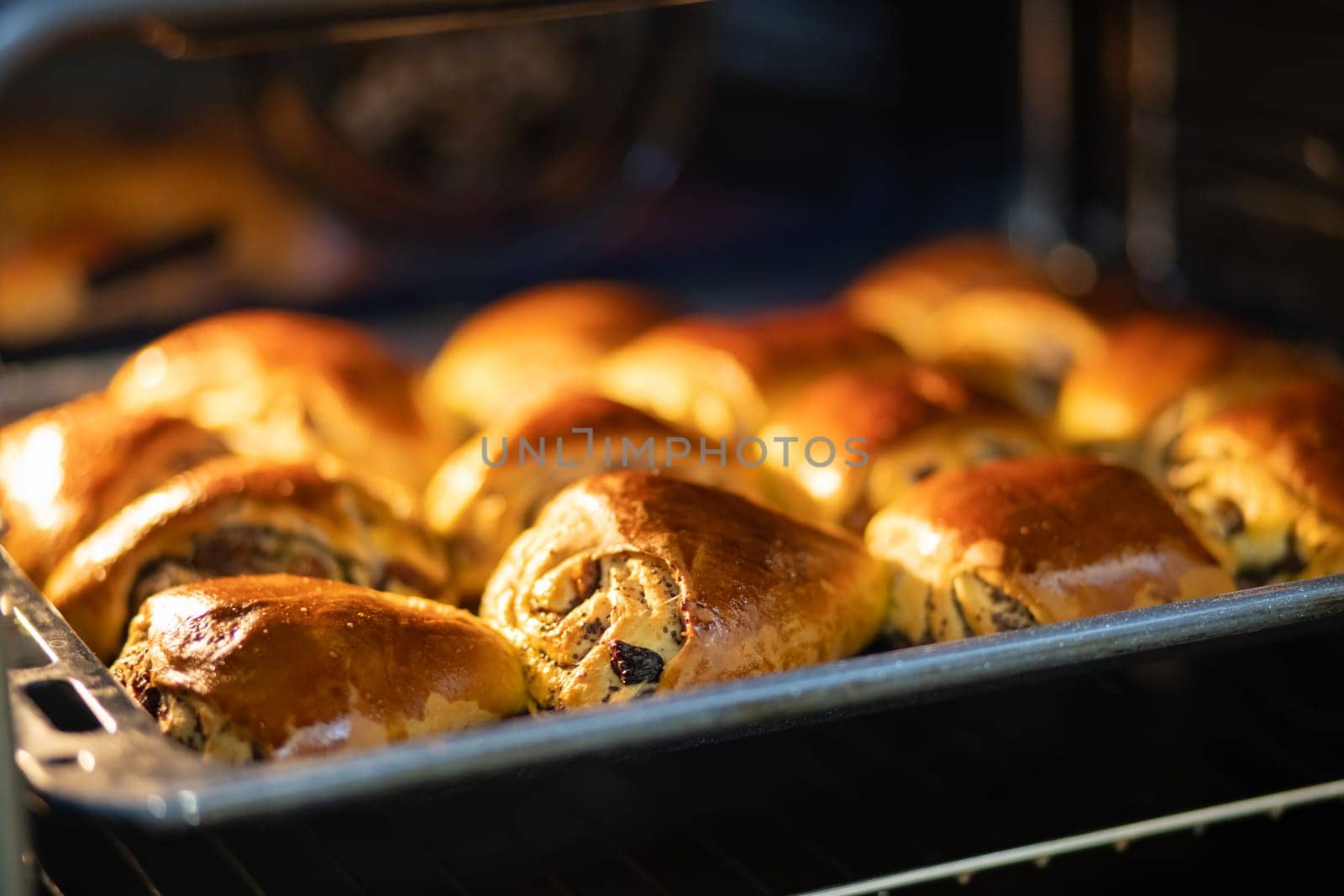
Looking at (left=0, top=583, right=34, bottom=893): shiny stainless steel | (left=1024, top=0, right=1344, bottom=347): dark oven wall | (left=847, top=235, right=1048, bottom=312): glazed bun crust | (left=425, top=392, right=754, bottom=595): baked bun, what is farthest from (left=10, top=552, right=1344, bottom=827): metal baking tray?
(left=847, top=235, right=1048, bottom=312): glazed bun crust

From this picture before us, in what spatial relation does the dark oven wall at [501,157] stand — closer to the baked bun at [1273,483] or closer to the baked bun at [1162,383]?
the baked bun at [1162,383]

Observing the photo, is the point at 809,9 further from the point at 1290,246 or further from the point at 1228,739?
the point at 1228,739

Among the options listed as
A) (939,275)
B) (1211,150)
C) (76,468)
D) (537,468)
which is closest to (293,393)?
(76,468)

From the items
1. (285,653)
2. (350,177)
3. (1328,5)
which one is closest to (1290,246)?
(1328,5)

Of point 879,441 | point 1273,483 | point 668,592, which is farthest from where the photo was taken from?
point 879,441

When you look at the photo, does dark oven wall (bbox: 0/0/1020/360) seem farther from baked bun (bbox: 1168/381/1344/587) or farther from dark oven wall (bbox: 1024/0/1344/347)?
baked bun (bbox: 1168/381/1344/587)

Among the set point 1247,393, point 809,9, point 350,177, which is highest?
point 809,9

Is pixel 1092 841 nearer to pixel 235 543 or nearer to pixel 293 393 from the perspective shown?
pixel 235 543
